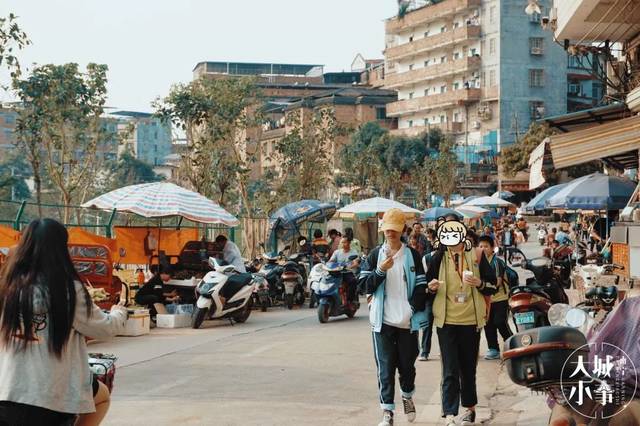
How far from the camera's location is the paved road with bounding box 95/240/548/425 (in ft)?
30.8

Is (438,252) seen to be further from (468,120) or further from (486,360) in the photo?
(468,120)

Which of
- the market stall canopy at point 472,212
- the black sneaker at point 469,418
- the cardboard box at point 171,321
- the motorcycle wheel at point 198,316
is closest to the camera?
the black sneaker at point 469,418

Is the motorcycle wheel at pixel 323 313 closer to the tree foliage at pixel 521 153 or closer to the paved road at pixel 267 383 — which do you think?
the paved road at pixel 267 383

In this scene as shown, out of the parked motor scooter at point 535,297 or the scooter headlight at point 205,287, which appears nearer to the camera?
the parked motor scooter at point 535,297

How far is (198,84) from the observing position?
38.9 metres

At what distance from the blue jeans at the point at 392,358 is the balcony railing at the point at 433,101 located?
76.1 meters

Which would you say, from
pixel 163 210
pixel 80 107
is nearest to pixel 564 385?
pixel 163 210

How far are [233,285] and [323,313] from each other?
171 centimetres

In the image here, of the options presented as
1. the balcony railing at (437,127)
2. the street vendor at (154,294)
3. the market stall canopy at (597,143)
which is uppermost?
the balcony railing at (437,127)

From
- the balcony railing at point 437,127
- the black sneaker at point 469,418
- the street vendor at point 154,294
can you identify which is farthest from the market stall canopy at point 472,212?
the balcony railing at point 437,127

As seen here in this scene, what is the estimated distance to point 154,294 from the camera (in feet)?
60.5

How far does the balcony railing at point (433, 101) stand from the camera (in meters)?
84.0

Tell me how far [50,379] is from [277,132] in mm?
90176

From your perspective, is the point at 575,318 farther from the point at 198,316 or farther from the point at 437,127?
the point at 437,127
